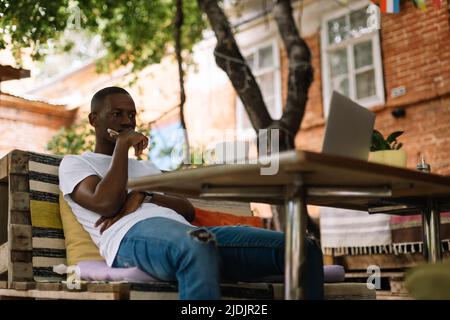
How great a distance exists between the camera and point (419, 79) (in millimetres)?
7703

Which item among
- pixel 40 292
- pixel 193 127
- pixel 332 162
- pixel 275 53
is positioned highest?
pixel 275 53

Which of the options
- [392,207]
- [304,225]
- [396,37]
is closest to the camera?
[304,225]

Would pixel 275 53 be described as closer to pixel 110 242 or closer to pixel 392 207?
pixel 392 207

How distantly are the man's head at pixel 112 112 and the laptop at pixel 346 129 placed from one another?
1178mm

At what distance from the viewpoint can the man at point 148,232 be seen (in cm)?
203

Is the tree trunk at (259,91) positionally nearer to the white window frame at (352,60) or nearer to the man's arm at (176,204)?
the white window frame at (352,60)

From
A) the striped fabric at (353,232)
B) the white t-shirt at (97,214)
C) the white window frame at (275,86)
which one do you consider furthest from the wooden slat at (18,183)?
the white window frame at (275,86)

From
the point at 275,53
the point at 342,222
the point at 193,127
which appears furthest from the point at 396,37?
the point at 193,127

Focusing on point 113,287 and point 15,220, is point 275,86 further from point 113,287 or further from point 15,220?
point 113,287

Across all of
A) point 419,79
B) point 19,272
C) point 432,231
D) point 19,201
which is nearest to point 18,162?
point 19,201

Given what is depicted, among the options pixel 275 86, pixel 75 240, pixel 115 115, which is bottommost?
pixel 75 240

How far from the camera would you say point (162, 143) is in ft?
27.7

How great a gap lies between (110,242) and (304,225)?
87cm

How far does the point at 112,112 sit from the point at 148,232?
792 mm
